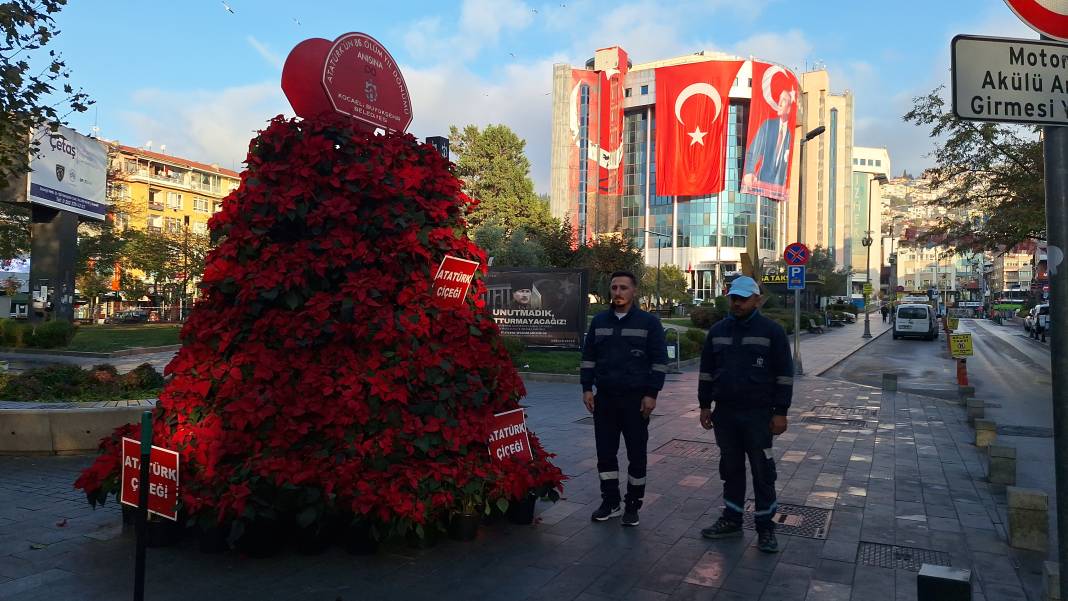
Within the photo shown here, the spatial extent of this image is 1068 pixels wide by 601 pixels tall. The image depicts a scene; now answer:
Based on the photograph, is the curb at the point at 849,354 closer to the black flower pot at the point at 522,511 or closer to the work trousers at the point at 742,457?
the work trousers at the point at 742,457

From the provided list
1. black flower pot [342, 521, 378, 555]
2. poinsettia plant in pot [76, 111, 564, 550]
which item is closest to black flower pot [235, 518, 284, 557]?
poinsettia plant in pot [76, 111, 564, 550]

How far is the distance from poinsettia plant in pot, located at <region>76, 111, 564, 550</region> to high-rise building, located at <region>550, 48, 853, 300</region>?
7398cm

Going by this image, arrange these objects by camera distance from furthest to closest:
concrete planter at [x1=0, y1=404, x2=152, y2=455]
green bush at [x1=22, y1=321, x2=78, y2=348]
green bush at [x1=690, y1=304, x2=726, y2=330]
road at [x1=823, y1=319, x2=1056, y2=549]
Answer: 1. green bush at [x1=690, y1=304, x2=726, y2=330]
2. green bush at [x1=22, y1=321, x2=78, y2=348]
3. road at [x1=823, y1=319, x2=1056, y2=549]
4. concrete planter at [x1=0, y1=404, x2=152, y2=455]

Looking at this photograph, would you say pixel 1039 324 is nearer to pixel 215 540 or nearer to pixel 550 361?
pixel 550 361

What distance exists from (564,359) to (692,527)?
12.9 metres

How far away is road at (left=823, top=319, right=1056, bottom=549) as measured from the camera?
8.70 metres

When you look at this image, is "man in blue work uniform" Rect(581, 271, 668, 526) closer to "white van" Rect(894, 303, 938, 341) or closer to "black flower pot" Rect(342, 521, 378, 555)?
"black flower pot" Rect(342, 521, 378, 555)

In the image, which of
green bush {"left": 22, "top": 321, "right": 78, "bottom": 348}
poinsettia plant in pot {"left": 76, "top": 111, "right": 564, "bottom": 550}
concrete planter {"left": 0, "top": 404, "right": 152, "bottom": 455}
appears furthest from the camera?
green bush {"left": 22, "top": 321, "right": 78, "bottom": 348}

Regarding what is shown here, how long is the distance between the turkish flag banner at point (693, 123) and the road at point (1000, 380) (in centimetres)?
4949

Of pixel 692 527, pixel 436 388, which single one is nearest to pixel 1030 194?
pixel 692 527

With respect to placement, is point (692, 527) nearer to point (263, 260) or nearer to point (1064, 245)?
point (1064, 245)

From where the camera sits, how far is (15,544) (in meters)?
4.70

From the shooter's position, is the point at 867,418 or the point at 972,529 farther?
the point at 867,418

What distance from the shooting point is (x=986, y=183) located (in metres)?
18.3
